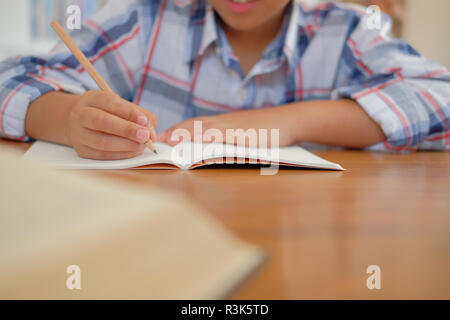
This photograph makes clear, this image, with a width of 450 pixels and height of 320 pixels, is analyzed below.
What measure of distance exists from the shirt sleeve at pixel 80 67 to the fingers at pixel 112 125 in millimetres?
152

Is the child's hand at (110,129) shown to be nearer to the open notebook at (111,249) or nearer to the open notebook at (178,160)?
the open notebook at (178,160)

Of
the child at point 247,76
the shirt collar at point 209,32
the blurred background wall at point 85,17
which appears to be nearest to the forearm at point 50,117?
the child at point 247,76

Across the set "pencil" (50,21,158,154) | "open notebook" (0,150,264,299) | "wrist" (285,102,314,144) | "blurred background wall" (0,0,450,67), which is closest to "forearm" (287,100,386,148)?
"wrist" (285,102,314,144)

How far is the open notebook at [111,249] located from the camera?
0.40 ft

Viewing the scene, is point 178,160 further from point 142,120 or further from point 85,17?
point 85,17

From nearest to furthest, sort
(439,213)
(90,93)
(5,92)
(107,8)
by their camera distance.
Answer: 1. (439,213)
2. (90,93)
3. (5,92)
4. (107,8)

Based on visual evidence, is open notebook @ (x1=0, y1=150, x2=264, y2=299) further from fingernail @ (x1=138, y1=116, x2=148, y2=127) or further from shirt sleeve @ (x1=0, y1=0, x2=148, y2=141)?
shirt sleeve @ (x1=0, y1=0, x2=148, y2=141)

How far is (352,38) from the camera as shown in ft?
2.11

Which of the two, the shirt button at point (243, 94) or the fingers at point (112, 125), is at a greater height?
the shirt button at point (243, 94)

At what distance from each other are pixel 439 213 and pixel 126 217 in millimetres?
170

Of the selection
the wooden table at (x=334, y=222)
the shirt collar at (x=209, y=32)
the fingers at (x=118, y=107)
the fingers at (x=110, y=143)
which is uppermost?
the shirt collar at (x=209, y=32)

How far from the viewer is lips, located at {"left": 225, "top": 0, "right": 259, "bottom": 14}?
1.97ft

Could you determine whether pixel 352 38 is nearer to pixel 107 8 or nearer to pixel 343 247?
pixel 107 8

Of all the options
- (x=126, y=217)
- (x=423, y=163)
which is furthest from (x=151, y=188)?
(x=423, y=163)
